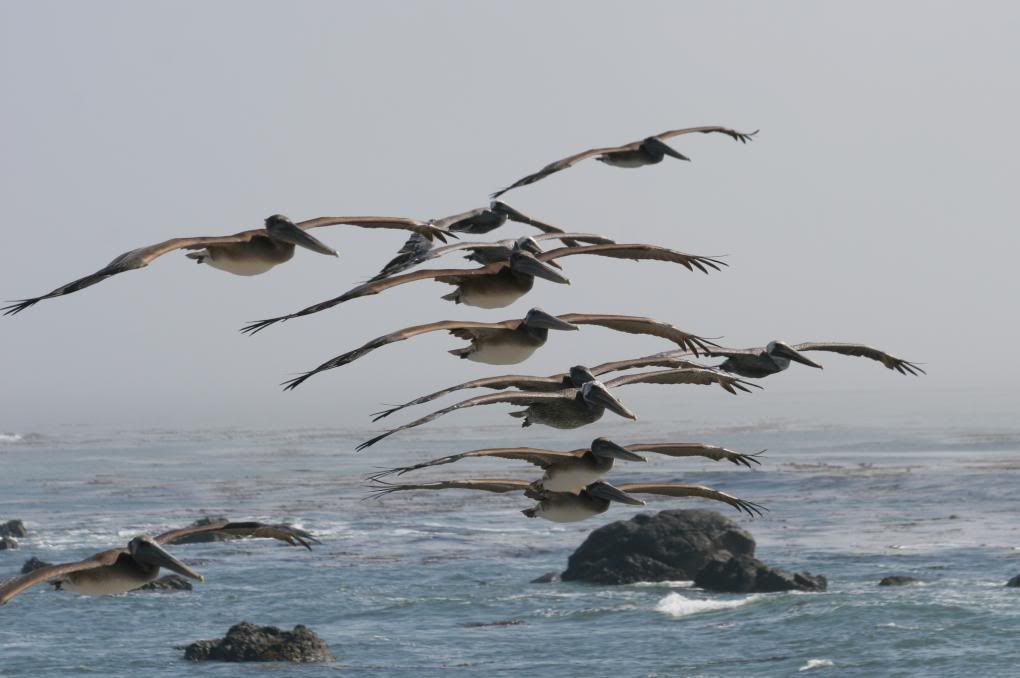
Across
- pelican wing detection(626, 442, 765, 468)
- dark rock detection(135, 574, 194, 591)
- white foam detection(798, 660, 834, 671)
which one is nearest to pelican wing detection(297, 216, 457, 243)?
pelican wing detection(626, 442, 765, 468)

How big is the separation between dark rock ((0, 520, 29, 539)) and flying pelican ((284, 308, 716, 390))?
317 feet

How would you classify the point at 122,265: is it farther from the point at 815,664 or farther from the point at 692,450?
the point at 815,664

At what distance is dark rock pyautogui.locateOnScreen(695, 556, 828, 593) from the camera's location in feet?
301

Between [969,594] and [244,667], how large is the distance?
39.1 m

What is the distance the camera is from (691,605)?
91.2 meters

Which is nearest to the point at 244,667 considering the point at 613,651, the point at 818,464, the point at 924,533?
the point at 613,651

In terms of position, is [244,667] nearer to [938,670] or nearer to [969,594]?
[938,670]

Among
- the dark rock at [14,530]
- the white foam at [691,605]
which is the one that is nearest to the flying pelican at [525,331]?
the white foam at [691,605]

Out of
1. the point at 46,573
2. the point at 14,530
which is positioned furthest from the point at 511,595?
the point at 46,573

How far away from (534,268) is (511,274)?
3.67 feet

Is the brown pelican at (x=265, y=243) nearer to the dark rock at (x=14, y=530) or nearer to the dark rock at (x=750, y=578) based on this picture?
the dark rock at (x=750, y=578)

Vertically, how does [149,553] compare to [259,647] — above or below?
above

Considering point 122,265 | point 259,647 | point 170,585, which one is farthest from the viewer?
point 170,585

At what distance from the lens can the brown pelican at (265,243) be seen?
584 inches
